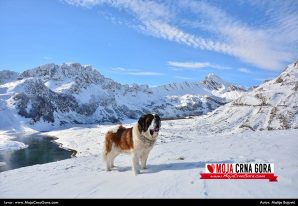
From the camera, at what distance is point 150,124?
11.8m

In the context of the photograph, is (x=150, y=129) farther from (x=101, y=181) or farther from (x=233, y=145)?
(x=233, y=145)

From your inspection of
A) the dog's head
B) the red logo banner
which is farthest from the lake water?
the red logo banner

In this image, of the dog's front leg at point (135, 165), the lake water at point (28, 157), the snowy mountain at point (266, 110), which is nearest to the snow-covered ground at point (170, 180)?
the dog's front leg at point (135, 165)

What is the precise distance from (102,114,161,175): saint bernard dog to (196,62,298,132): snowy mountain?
7570 cm

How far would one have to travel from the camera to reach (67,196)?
921 cm

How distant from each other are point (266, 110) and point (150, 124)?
89740 millimetres

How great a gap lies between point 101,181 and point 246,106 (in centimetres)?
9997

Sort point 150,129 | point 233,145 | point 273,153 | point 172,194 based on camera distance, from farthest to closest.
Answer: point 233,145
point 273,153
point 150,129
point 172,194

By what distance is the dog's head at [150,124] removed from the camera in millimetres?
11555

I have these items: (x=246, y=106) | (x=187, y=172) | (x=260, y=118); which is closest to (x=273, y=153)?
(x=187, y=172)

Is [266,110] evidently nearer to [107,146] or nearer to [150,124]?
[107,146]

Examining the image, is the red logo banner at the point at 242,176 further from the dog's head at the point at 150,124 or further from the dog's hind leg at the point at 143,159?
the dog's hind leg at the point at 143,159

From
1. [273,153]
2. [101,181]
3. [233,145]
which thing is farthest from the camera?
[233,145]

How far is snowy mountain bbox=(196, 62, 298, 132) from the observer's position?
85.7m
